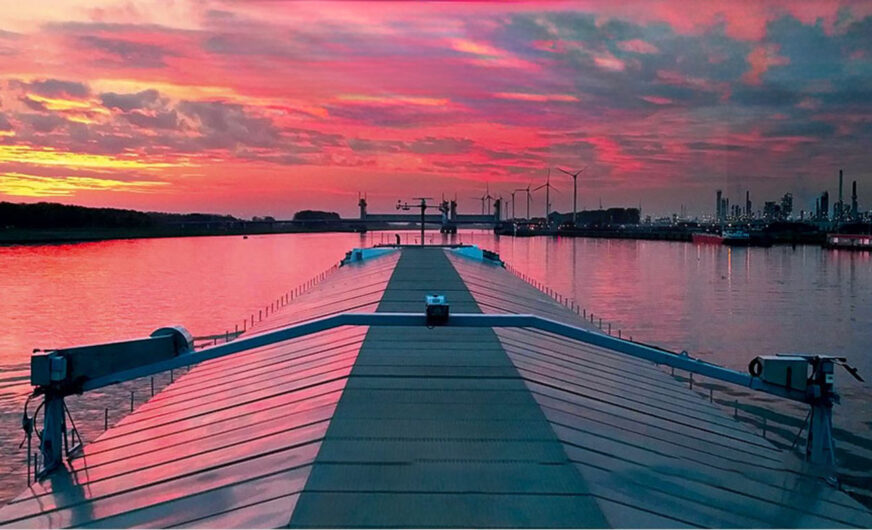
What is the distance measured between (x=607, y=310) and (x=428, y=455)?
2042 inches

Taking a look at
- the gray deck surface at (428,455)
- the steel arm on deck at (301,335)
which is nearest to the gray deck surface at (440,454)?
the gray deck surface at (428,455)

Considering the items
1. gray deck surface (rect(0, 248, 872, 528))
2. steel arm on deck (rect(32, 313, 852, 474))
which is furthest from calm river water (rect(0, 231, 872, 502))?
gray deck surface (rect(0, 248, 872, 528))

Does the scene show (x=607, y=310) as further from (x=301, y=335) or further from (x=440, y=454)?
(x=440, y=454)

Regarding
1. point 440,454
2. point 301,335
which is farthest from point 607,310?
point 440,454

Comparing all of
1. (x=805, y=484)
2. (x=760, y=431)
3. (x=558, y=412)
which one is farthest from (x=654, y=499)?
(x=760, y=431)

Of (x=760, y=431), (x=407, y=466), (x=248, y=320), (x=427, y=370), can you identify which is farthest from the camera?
(x=248, y=320)

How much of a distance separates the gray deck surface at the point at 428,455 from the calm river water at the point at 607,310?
7.18 metres

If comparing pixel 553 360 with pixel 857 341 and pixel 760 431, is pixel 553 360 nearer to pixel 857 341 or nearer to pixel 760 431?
pixel 760 431

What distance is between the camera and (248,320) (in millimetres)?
53312

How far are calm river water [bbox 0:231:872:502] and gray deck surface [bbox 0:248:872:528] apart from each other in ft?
23.5

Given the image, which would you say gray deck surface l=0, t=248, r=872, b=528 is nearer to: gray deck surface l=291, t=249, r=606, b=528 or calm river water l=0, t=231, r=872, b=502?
gray deck surface l=291, t=249, r=606, b=528

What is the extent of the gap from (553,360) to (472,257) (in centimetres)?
4857

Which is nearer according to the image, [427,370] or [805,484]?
[805,484]

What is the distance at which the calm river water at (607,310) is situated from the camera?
92.7 ft
